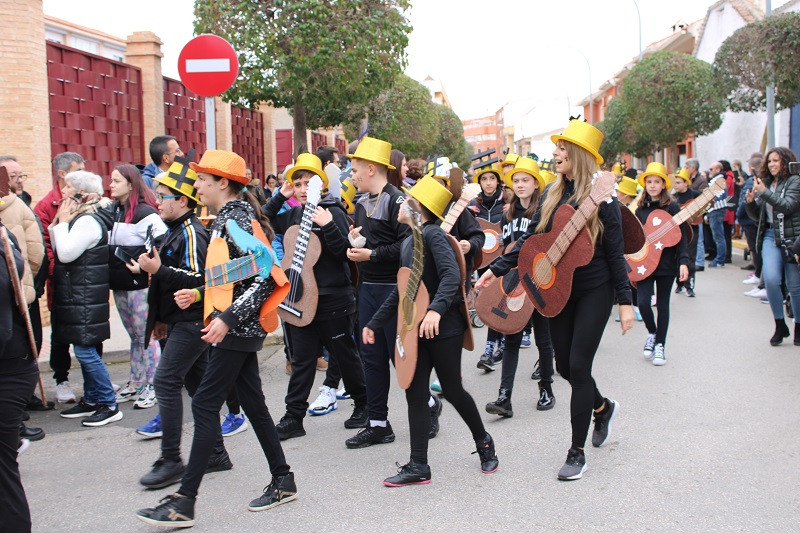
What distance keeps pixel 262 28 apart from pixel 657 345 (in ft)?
29.1

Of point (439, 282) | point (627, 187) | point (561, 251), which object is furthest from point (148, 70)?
point (561, 251)

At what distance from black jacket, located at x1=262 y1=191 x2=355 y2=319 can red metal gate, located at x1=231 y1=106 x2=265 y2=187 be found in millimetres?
13499

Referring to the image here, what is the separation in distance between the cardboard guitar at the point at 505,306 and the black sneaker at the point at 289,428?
59.6 inches

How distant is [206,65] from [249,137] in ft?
46.0

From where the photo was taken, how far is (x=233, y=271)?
4195 mm

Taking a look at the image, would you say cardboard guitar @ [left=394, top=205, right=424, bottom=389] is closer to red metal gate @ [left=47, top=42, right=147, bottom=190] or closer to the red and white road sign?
the red and white road sign

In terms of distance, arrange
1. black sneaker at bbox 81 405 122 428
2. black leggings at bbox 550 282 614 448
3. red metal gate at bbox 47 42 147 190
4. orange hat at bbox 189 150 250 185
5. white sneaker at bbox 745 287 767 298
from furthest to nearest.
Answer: white sneaker at bbox 745 287 767 298, red metal gate at bbox 47 42 147 190, black sneaker at bbox 81 405 122 428, black leggings at bbox 550 282 614 448, orange hat at bbox 189 150 250 185

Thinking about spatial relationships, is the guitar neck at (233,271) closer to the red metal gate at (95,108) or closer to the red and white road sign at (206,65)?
the red and white road sign at (206,65)

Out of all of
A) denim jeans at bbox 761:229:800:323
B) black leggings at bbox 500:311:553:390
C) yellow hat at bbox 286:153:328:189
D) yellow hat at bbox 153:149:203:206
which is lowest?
black leggings at bbox 500:311:553:390

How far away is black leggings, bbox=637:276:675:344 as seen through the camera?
25.5 feet

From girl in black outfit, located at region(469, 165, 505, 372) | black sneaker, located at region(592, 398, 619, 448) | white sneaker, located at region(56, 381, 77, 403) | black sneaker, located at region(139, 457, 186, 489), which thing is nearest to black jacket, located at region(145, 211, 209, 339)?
black sneaker, located at region(139, 457, 186, 489)

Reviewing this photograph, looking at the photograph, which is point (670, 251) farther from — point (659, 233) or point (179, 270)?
point (179, 270)

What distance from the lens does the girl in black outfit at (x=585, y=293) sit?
475 centimetres

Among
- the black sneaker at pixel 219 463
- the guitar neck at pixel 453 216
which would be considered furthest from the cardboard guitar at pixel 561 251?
the black sneaker at pixel 219 463
